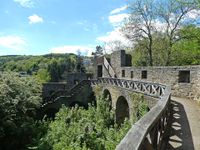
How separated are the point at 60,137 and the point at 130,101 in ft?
13.8

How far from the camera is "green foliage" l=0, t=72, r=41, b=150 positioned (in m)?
15.8

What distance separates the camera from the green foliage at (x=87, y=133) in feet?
40.3

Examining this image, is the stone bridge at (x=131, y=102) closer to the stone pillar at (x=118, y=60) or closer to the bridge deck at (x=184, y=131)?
the bridge deck at (x=184, y=131)

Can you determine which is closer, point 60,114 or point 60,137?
point 60,137

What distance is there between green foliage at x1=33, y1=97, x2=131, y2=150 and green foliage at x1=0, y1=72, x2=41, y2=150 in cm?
165

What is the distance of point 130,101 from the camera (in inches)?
615

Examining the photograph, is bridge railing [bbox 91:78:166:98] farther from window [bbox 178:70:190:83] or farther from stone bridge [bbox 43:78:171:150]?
window [bbox 178:70:190:83]

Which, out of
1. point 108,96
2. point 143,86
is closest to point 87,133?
point 143,86

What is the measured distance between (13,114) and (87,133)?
5.30 meters

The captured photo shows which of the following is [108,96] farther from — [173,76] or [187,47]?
[187,47]

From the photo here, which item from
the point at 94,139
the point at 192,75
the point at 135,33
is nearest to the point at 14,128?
the point at 94,139

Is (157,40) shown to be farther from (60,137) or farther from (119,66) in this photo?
(60,137)

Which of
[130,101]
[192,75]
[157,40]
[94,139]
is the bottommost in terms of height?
[94,139]

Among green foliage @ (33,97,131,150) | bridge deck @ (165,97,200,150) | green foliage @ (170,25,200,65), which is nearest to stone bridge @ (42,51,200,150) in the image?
bridge deck @ (165,97,200,150)
